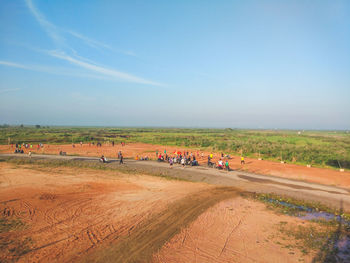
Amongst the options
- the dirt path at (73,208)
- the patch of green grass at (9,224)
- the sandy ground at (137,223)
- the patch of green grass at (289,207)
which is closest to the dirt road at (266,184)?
the patch of green grass at (289,207)

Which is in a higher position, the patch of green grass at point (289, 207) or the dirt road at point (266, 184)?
the patch of green grass at point (289, 207)

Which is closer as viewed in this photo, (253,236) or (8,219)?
(253,236)

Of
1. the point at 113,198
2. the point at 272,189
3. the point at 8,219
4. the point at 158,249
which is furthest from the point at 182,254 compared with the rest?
the point at 272,189

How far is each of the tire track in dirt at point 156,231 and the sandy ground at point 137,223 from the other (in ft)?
0.13

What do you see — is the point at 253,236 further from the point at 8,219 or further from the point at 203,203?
the point at 8,219

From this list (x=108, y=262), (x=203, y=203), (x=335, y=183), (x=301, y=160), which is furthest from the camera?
(x=301, y=160)

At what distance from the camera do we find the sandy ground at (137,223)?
874 cm

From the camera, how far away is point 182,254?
8.78 m

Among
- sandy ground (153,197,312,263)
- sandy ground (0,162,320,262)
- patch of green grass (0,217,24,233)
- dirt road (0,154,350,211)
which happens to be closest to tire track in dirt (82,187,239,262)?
sandy ground (0,162,320,262)

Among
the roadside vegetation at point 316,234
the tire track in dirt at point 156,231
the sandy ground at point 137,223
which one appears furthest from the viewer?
the roadside vegetation at point 316,234

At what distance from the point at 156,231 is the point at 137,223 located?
139 cm

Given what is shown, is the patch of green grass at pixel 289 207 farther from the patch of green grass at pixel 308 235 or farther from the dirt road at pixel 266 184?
the patch of green grass at pixel 308 235

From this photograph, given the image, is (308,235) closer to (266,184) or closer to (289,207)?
(289,207)

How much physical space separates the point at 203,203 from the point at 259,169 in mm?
16115
